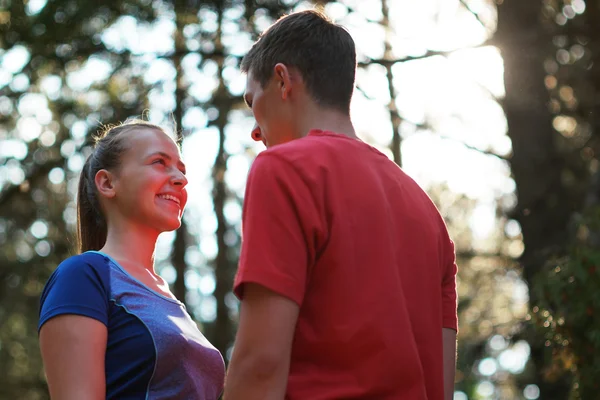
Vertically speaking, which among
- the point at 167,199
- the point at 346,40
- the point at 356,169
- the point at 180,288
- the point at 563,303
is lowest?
the point at 180,288

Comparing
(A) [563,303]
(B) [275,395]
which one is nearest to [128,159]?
(B) [275,395]

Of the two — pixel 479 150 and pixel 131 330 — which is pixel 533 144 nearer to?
pixel 479 150

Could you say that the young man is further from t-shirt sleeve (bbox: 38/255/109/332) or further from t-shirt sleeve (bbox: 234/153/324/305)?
t-shirt sleeve (bbox: 38/255/109/332)

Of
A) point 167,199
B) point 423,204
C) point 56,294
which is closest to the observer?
point 423,204

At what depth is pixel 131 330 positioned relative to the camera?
239cm

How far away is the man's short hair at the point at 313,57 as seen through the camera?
2.14 meters

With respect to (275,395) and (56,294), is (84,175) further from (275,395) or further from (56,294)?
(275,395)

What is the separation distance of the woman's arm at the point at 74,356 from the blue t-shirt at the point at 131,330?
0.03 metres

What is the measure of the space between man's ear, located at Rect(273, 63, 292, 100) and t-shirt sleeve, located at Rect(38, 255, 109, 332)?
0.75 meters

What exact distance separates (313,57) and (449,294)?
0.71 m

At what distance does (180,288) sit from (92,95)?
3600 millimetres

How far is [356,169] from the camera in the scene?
200cm

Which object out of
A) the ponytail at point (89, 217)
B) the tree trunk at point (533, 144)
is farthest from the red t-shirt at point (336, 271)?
the tree trunk at point (533, 144)

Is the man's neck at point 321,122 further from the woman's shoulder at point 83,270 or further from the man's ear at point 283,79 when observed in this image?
the woman's shoulder at point 83,270
